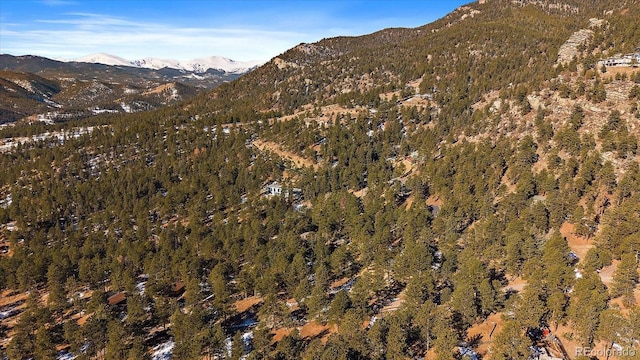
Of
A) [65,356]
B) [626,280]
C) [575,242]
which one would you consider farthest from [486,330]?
[65,356]

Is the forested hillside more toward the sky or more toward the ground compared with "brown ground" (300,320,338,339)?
more toward the sky

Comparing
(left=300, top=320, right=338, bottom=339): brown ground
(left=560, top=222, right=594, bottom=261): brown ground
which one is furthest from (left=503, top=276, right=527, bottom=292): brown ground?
(left=300, top=320, right=338, bottom=339): brown ground

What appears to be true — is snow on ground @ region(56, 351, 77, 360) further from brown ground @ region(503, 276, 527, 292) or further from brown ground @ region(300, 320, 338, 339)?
brown ground @ region(503, 276, 527, 292)

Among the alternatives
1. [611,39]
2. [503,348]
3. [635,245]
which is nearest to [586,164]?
[635,245]

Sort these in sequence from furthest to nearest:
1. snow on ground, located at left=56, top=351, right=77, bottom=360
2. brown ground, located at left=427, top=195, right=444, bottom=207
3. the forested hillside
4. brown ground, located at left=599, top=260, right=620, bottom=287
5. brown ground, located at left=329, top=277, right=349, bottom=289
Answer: brown ground, located at left=427, top=195, right=444, bottom=207
brown ground, located at left=329, top=277, right=349, bottom=289
snow on ground, located at left=56, top=351, right=77, bottom=360
brown ground, located at left=599, top=260, right=620, bottom=287
the forested hillside

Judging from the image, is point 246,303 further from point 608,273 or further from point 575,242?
point 575,242

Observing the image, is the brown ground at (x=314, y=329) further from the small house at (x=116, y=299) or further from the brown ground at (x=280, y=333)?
the small house at (x=116, y=299)
